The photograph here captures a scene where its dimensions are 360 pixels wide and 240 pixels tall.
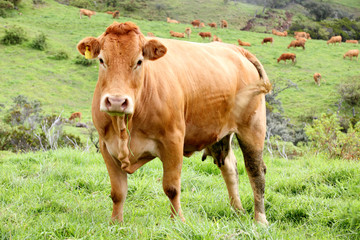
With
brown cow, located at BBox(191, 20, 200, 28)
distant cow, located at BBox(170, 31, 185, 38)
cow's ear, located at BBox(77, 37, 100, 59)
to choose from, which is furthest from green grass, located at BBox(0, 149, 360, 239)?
brown cow, located at BBox(191, 20, 200, 28)

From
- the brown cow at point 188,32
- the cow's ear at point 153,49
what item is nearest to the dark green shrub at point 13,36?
the brown cow at point 188,32

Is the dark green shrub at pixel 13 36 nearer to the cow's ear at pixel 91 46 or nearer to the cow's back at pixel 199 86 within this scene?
the cow's back at pixel 199 86

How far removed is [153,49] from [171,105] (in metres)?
0.55

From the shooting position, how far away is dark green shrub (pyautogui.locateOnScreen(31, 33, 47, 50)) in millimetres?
28516

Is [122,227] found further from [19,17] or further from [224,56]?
[19,17]

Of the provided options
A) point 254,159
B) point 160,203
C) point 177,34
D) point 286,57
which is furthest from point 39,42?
point 254,159

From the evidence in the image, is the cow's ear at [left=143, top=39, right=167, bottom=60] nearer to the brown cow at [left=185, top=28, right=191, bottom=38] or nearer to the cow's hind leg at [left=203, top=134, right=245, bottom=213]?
the cow's hind leg at [left=203, top=134, right=245, bottom=213]

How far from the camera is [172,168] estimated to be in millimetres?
3553

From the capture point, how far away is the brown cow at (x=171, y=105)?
3.14 metres

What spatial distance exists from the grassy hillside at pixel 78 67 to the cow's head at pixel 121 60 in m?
16.8

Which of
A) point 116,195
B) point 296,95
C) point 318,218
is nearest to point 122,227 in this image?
point 116,195

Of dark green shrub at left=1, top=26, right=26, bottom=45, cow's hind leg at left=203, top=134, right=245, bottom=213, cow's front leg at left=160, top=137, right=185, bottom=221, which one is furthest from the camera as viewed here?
dark green shrub at left=1, top=26, right=26, bottom=45

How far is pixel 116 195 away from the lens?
148 inches

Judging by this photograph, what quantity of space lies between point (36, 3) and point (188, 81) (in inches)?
1681
